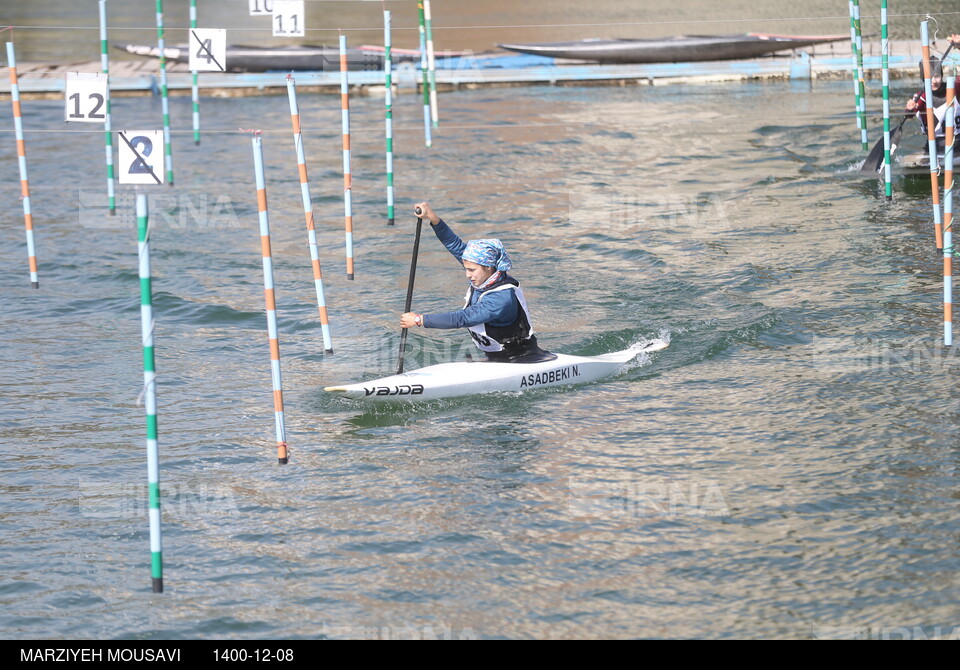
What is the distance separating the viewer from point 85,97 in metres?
11.2

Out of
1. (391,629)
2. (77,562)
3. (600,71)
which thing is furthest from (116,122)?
(391,629)

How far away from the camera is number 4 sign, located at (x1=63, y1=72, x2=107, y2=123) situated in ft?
36.7

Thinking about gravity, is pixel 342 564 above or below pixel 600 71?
below

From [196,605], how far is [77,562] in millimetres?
937

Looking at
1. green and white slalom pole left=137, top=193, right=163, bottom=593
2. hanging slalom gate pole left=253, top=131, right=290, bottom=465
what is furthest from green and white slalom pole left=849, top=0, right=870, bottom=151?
green and white slalom pole left=137, top=193, right=163, bottom=593

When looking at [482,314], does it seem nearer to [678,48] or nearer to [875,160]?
[875,160]

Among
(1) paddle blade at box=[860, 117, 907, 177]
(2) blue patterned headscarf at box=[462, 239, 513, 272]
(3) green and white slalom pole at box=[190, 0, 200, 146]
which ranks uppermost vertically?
(3) green and white slalom pole at box=[190, 0, 200, 146]

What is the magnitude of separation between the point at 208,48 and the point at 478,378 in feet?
26.1

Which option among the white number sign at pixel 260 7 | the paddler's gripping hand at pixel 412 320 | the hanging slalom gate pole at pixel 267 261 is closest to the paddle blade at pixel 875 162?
the white number sign at pixel 260 7

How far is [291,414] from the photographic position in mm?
8750

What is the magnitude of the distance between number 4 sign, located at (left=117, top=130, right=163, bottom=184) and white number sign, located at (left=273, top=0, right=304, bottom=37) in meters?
4.37

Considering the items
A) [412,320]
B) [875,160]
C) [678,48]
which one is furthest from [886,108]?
[678,48]

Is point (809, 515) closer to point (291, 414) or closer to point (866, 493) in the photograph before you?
point (866, 493)

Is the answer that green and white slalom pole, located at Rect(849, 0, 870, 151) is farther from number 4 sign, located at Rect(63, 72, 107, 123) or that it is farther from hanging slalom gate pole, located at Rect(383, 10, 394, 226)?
number 4 sign, located at Rect(63, 72, 107, 123)
